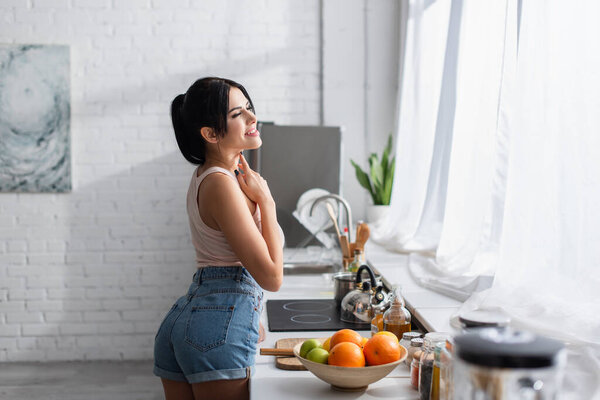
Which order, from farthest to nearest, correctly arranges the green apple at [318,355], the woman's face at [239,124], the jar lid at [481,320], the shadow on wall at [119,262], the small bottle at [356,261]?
1. the shadow on wall at [119,262]
2. the small bottle at [356,261]
3. the woman's face at [239,124]
4. the green apple at [318,355]
5. the jar lid at [481,320]

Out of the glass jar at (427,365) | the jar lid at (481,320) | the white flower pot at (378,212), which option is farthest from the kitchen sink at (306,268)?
the jar lid at (481,320)

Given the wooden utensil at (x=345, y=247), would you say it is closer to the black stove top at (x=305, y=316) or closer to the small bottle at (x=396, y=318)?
the black stove top at (x=305, y=316)

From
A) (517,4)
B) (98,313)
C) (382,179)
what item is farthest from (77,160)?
(517,4)

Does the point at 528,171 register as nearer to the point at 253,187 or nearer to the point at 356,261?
the point at 253,187

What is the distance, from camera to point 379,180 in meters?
3.81

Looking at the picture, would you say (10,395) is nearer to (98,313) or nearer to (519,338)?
(98,313)

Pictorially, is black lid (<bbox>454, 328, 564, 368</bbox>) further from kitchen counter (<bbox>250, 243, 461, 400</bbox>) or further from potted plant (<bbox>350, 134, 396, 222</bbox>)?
potted plant (<bbox>350, 134, 396, 222</bbox>)

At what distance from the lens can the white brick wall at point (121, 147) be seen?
13.3ft

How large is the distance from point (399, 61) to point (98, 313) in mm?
2770

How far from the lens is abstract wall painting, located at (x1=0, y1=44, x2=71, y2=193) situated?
3998 mm

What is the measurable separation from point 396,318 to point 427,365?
391 mm

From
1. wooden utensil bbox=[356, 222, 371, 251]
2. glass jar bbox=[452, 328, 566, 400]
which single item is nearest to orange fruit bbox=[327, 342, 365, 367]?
glass jar bbox=[452, 328, 566, 400]

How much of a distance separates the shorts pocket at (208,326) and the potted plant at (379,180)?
249cm

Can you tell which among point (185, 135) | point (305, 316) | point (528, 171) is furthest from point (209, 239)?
point (528, 171)
